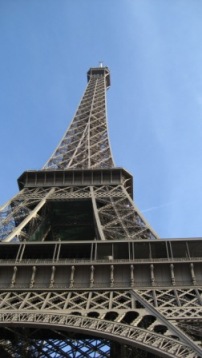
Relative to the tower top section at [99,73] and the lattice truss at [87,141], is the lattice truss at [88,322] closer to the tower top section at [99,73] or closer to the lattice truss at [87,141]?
the lattice truss at [87,141]

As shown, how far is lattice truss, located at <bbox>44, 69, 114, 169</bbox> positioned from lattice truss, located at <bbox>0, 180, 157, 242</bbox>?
5.79 metres

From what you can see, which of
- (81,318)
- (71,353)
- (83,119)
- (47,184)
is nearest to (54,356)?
(71,353)

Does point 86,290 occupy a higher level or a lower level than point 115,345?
higher

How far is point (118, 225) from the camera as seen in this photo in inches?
1172

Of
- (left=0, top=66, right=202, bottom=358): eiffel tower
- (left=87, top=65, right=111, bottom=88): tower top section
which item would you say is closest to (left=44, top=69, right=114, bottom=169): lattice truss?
(left=87, top=65, right=111, bottom=88): tower top section

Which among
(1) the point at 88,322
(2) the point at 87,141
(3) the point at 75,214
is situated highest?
(2) the point at 87,141

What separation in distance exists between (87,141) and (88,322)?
105ft

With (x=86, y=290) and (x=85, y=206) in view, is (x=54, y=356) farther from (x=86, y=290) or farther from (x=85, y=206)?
(x=85, y=206)

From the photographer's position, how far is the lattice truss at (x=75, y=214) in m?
27.9

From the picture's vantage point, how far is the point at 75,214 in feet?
124

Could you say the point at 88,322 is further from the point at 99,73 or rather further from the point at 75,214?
the point at 99,73

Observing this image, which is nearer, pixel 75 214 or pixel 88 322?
pixel 88 322

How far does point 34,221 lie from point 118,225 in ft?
22.0

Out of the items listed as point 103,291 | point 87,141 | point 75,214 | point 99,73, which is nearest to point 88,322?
point 103,291
